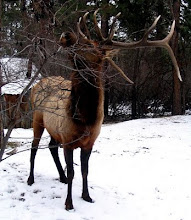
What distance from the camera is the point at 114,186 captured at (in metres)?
6.16

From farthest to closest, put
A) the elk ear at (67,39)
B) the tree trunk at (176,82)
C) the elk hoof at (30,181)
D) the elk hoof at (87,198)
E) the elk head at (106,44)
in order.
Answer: the tree trunk at (176,82) < the elk hoof at (30,181) < the elk hoof at (87,198) < the elk ear at (67,39) < the elk head at (106,44)

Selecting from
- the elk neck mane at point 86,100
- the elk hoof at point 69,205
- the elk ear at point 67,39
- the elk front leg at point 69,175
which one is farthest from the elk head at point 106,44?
the elk hoof at point 69,205

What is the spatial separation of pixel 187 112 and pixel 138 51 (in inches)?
173

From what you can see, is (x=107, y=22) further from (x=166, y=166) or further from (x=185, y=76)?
(x=166, y=166)

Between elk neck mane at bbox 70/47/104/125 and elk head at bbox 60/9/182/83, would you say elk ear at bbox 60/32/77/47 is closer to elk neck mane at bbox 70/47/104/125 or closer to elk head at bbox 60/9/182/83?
elk head at bbox 60/9/182/83

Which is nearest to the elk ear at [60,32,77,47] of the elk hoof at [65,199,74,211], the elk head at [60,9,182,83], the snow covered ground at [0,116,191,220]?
the elk head at [60,9,182,83]

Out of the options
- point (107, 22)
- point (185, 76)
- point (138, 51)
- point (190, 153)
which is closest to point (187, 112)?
point (185, 76)

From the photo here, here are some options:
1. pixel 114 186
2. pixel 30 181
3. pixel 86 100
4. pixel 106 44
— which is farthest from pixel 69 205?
pixel 106 44

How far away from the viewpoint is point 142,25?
1833 centimetres

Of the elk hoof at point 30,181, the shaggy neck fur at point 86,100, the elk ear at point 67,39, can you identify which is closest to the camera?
the elk ear at point 67,39

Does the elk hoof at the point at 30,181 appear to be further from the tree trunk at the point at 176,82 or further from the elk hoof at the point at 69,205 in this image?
the tree trunk at the point at 176,82

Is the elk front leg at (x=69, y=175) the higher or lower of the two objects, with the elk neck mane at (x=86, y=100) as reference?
lower

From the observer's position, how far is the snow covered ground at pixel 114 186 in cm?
479

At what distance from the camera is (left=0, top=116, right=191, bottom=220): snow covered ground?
4789mm
